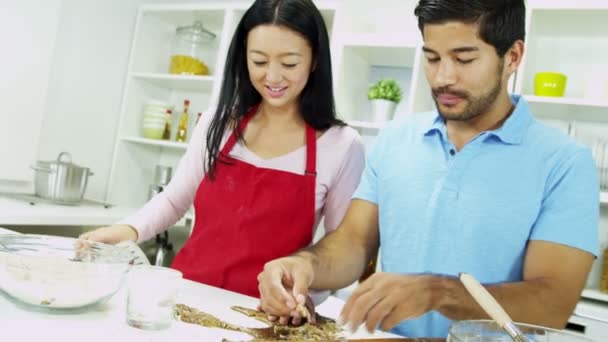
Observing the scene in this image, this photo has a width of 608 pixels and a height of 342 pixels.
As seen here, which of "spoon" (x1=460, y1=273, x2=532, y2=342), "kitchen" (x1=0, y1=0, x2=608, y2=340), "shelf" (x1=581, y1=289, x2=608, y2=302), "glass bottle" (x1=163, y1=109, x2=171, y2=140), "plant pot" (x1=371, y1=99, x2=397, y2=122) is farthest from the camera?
"glass bottle" (x1=163, y1=109, x2=171, y2=140)

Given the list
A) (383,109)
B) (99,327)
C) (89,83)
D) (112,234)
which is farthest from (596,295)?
(89,83)

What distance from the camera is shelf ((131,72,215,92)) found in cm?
314

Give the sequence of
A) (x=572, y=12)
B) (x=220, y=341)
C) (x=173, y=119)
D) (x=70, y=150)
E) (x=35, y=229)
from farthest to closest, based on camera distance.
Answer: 1. (x=173, y=119)
2. (x=70, y=150)
3. (x=35, y=229)
4. (x=572, y=12)
5. (x=220, y=341)

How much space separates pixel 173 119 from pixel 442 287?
9.16 ft

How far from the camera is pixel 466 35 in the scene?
3.73 ft

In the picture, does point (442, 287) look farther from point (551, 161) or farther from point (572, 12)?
point (572, 12)

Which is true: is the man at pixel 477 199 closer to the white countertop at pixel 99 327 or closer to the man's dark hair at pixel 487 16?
the man's dark hair at pixel 487 16

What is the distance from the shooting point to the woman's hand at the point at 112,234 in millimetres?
1246

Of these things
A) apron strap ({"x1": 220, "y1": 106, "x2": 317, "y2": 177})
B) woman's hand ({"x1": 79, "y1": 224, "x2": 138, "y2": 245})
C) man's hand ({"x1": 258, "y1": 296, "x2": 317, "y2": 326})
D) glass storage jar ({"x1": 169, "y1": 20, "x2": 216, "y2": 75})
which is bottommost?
man's hand ({"x1": 258, "y1": 296, "x2": 317, "y2": 326})

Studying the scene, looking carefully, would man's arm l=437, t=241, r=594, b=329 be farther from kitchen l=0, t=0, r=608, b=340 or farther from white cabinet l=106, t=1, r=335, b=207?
white cabinet l=106, t=1, r=335, b=207

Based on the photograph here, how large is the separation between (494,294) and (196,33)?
260 centimetres

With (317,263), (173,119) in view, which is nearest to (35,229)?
(173,119)

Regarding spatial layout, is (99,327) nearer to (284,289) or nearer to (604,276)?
(284,289)

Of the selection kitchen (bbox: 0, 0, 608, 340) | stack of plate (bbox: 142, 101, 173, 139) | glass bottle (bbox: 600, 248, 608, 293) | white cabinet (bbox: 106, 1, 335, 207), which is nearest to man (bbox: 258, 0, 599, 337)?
kitchen (bbox: 0, 0, 608, 340)
